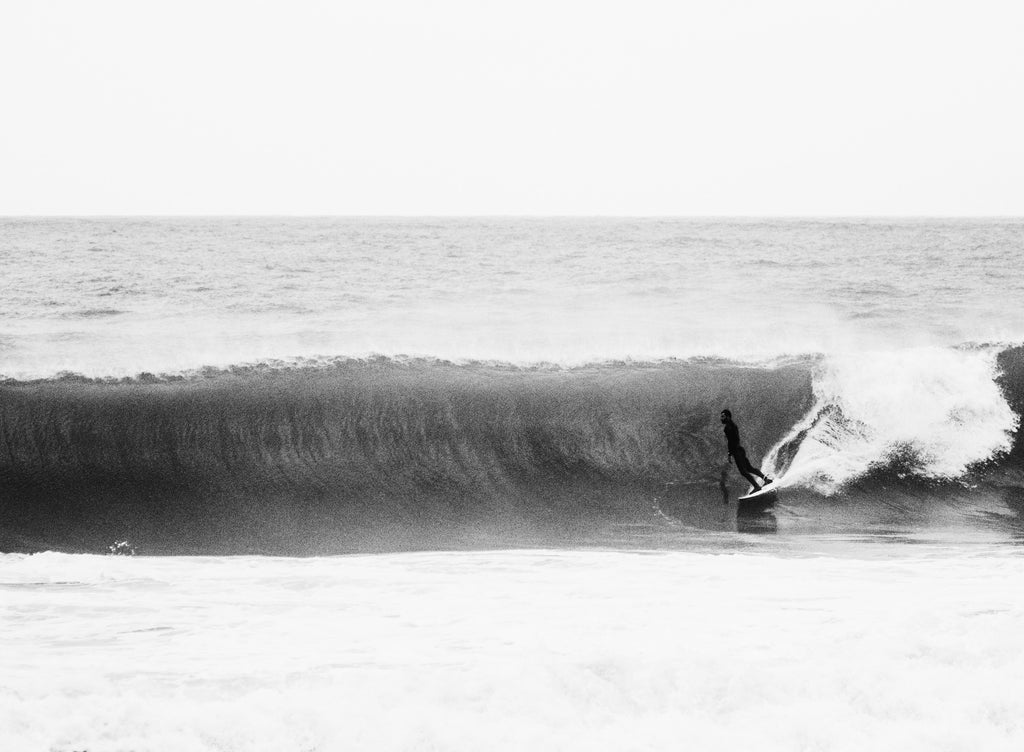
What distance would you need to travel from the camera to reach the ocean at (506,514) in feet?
12.2

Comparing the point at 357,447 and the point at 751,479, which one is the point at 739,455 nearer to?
the point at 751,479

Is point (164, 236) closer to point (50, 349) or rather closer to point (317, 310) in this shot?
point (317, 310)

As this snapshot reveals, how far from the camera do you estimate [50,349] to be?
1252 cm

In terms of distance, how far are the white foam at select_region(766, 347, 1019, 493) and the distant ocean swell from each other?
A: 0.02 metres

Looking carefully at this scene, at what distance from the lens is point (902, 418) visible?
995cm

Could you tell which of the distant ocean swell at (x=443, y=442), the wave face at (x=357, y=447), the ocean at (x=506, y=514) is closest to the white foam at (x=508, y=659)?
the ocean at (x=506, y=514)

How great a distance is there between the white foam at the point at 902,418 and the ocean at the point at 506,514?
44 millimetres

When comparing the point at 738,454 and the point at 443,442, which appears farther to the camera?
the point at 443,442

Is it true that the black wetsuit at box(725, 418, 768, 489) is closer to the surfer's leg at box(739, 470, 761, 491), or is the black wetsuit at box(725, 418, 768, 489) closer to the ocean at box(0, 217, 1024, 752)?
the surfer's leg at box(739, 470, 761, 491)

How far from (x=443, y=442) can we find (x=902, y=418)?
210 inches

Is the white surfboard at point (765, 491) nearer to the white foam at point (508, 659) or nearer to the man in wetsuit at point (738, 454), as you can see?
the man in wetsuit at point (738, 454)

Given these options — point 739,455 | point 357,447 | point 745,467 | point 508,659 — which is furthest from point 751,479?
point 508,659

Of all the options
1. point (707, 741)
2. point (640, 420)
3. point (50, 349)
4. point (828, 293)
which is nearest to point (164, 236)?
point (50, 349)

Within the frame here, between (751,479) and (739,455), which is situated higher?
(739,455)
